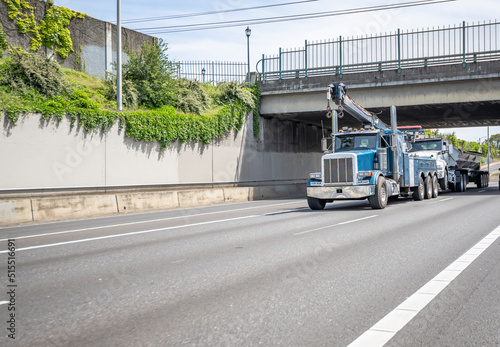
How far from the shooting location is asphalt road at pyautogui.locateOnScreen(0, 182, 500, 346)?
4203 millimetres

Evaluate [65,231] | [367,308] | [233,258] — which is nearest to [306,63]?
[65,231]

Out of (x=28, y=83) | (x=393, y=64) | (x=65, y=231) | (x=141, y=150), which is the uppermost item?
(x=393, y=64)

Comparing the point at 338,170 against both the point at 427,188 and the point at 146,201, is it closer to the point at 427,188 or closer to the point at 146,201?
the point at 146,201

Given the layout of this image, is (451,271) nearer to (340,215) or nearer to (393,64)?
(340,215)

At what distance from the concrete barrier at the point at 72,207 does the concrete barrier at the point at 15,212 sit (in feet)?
0.78

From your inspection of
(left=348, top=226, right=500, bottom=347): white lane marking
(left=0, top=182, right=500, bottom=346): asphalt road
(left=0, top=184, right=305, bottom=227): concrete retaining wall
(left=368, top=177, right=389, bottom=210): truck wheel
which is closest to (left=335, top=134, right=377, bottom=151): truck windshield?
(left=368, top=177, right=389, bottom=210): truck wheel

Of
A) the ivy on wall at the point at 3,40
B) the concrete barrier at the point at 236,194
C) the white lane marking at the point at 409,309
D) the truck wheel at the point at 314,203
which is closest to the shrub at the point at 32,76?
the ivy on wall at the point at 3,40

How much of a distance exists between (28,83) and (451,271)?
18635 millimetres

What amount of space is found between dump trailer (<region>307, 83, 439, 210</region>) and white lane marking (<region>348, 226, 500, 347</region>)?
367 inches

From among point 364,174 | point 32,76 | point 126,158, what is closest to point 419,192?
point 364,174

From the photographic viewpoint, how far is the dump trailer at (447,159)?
1114 inches

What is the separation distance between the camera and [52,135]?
19047mm

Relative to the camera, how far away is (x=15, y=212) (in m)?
14.9

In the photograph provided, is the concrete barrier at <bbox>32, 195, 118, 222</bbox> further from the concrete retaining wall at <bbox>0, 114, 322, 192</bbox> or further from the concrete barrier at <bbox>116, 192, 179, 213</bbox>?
the concrete retaining wall at <bbox>0, 114, 322, 192</bbox>
